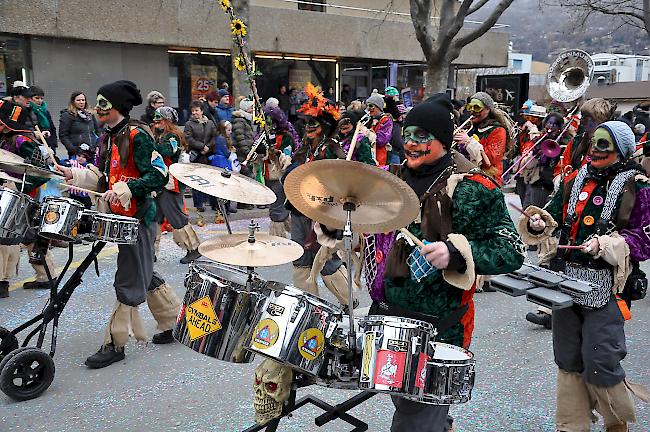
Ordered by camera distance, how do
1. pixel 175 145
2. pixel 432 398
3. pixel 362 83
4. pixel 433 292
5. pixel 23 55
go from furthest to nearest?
pixel 362 83 < pixel 23 55 < pixel 175 145 < pixel 433 292 < pixel 432 398

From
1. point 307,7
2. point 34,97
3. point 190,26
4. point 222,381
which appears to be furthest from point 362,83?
point 222,381

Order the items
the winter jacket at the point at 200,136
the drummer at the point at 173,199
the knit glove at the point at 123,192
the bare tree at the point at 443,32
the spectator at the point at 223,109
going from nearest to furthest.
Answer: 1. the knit glove at the point at 123,192
2. the drummer at the point at 173,199
3. the winter jacket at the point at 200,136
4. the spectator at the point at 223,109
5. the bare tree at the point at 443,32

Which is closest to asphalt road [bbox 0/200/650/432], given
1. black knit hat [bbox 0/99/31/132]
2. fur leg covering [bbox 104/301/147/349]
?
fur leg covering [bbox 104/301/147/349]

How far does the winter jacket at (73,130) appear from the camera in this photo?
10375 millimetres

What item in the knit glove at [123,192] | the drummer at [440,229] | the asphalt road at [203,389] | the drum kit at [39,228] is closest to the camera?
the drummer at [440,229]

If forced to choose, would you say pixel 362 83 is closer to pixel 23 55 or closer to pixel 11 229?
pixel 23 55

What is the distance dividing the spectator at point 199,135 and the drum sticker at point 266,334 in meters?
8.10

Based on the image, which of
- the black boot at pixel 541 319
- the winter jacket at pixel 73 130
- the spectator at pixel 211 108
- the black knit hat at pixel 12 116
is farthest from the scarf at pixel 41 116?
the black boot at pixel 541 319

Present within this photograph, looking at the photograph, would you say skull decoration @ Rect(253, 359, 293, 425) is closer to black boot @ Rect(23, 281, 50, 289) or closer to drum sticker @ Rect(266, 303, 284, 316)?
drum sticker @ Rect(266, 303, 284, 316)

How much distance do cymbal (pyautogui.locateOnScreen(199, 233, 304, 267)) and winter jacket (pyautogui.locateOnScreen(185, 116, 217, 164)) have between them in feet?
25.0

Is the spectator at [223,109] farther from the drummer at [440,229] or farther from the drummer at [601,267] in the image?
the drummer at [440,229]

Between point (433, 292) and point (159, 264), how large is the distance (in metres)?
5.53

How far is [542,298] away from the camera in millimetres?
3223

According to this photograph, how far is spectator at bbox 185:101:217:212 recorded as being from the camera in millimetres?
10531
